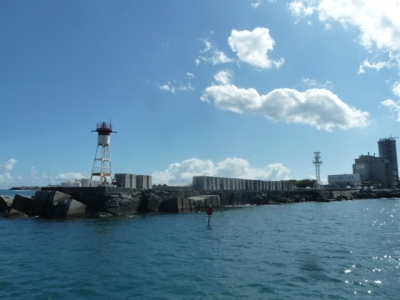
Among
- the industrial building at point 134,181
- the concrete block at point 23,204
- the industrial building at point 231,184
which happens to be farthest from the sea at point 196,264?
the industrial building at point 231,184

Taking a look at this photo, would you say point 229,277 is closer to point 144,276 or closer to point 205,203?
point 144,276

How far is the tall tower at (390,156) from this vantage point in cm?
14000

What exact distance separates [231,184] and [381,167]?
367 feet

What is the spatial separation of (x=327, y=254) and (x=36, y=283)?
1348cm

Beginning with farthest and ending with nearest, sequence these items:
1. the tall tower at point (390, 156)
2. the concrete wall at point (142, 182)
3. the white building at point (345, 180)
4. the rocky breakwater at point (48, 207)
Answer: the tall tower at point (390, 156) < the white building at point (345, 180) < the concrete wall at point (142, 182) < the rocky breakwater at point (48, 207)

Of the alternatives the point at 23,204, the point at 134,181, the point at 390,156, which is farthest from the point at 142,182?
the point at 390,156

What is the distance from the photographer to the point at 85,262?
571 inches

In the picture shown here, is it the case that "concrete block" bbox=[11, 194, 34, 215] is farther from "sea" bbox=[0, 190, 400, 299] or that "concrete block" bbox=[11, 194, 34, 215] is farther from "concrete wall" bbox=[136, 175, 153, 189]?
"concrete wall" bbox=[136, 175, 153, 189]

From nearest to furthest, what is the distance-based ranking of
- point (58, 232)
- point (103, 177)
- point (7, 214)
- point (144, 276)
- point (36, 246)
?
point (144, 276) → point (36, 246) → point (58, 232) → point (7, 214) → point (103, 177)

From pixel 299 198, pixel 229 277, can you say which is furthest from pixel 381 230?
pixel 299 198

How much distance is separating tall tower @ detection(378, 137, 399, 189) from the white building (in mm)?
19620

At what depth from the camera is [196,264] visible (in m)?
14.2

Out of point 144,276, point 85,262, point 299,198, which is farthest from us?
point 299,198

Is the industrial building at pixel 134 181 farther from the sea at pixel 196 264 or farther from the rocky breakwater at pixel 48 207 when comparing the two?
the sea at pixel 196 264
